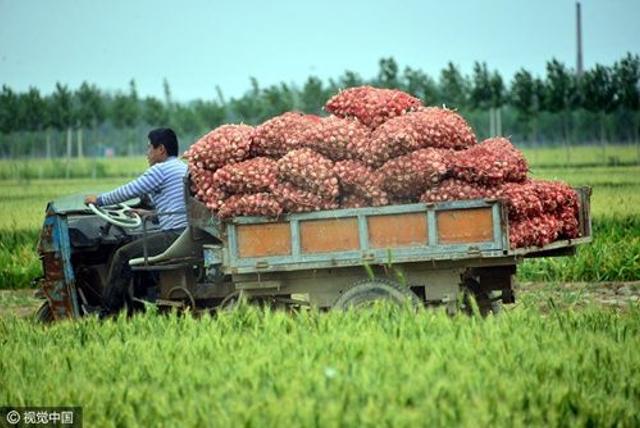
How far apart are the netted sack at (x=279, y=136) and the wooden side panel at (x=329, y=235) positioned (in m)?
0.78

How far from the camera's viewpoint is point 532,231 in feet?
37.9

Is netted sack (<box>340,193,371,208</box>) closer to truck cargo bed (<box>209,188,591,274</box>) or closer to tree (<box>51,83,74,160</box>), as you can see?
truck cargo bed (<box>209,188,591,274</box>)

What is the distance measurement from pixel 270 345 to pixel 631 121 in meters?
73.0

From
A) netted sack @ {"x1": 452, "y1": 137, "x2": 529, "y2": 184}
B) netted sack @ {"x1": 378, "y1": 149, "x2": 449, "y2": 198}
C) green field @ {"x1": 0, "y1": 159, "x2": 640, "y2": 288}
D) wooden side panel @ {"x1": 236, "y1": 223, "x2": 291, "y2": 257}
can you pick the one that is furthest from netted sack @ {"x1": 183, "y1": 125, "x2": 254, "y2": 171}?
green field @ {"x1": 0, "y1": 159, "x2": 640, "y2": 288}

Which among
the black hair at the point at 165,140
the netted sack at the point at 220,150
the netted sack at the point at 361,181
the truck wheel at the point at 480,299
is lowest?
the truck wheel at the point at 480,299

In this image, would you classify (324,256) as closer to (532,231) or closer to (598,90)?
(532,231)

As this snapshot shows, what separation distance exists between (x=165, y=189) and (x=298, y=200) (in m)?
1.68

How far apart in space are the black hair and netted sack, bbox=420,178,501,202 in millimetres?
2608

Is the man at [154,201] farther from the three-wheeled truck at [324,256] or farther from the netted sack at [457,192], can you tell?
the netted sack at [457,192]

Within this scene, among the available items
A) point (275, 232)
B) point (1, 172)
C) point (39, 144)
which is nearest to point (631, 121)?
point (1, 172)

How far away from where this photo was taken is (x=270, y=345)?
32.4 feet

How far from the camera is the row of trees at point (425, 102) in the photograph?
65250mm

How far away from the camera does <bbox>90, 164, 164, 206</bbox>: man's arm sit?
12516 millimetres

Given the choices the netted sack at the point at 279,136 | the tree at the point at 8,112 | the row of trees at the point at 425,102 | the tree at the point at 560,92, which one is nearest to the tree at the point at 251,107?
the row of trees at the point at 425,102
